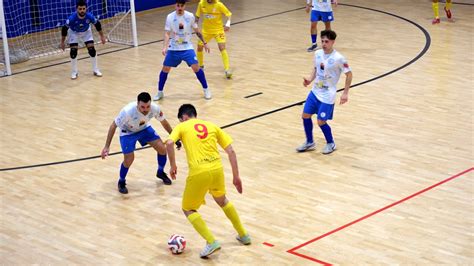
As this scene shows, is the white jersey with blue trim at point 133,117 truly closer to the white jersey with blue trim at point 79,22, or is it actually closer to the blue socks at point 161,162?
the blue socks at point 161,162

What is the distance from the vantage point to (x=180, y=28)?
16.8 metres

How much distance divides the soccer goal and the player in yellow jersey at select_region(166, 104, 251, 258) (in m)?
12.2

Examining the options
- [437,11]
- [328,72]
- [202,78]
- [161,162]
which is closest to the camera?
[161,162]

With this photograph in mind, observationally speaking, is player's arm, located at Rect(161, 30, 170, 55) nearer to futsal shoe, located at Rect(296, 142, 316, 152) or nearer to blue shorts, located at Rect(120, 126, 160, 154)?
futsal shoe, located at Rect(296, 142, 316, 152)

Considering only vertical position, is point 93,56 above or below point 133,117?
below

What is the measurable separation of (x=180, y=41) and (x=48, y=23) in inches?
320

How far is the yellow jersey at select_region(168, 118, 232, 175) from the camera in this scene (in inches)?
405

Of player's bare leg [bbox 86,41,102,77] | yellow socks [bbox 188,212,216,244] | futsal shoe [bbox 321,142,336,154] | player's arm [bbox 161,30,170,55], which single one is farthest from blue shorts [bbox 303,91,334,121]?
player's bare leg [bbox 86,41,102,77]

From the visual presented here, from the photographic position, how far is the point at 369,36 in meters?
22.4

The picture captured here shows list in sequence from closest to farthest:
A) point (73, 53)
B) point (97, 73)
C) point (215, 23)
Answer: point (215, 23)
point (73, 53)
point (97, 73)

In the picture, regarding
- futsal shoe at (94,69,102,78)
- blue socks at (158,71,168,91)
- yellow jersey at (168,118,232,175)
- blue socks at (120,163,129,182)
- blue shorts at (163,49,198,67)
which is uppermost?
yellow jersey at (168,118,232,175)

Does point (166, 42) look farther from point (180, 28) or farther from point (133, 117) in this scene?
point (133, 117)

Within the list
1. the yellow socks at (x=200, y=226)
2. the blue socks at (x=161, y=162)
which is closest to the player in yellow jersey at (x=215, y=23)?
the blue socks at (x=161, y=162)

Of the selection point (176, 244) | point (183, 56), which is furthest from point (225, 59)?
point (176, 244)
